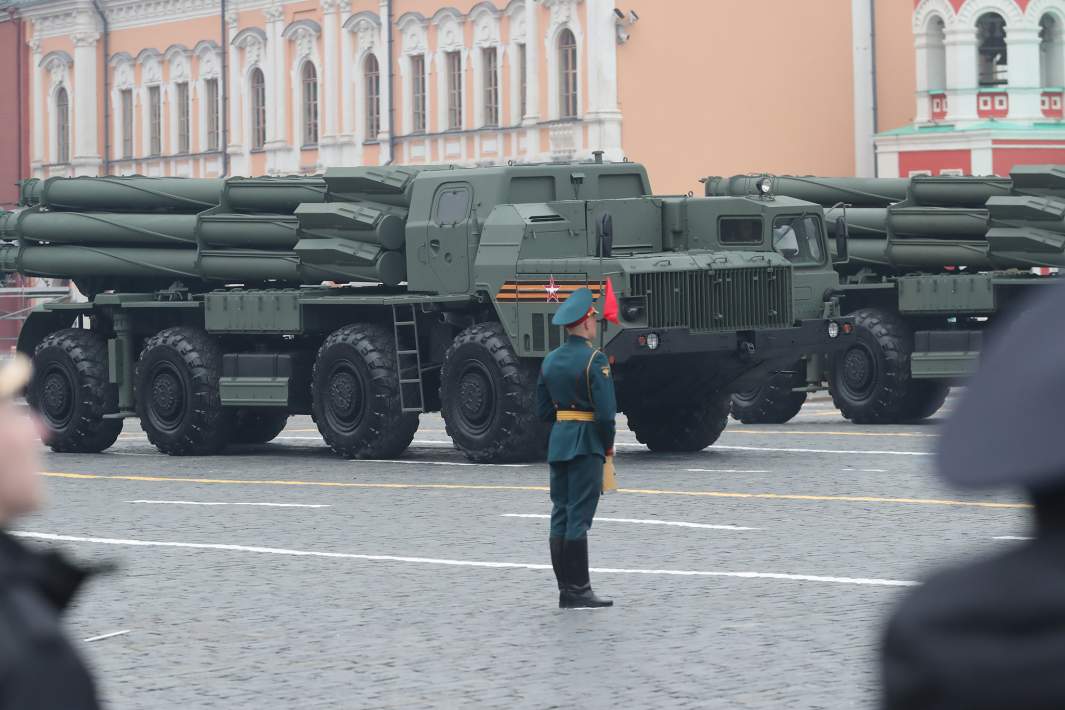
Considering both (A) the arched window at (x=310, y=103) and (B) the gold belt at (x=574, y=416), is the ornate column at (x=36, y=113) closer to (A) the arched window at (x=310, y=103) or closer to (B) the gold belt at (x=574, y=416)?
(A) the arched window at (x=310, y=103)

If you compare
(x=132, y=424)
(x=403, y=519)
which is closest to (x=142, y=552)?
(x=403, y=519)

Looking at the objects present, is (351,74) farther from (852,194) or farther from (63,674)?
(63,674)

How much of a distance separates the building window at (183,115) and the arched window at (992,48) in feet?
75.7

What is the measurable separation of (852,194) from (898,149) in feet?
79.9

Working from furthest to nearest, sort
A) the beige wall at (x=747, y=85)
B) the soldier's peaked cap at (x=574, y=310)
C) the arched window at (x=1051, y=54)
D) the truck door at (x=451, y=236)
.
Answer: the beige wall at (x=747, y=85)
the arched window at (x=1051, y=54)
the truck door at (x=451, y=236)
the soldier's peaked cap at (x=574, y=310)

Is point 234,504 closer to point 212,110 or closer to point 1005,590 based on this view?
point 1005,590

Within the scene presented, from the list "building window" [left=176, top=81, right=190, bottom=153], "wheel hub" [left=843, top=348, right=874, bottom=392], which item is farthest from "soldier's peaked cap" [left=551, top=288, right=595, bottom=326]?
"building window" [left=176, top=81, right=190, bottom=153]

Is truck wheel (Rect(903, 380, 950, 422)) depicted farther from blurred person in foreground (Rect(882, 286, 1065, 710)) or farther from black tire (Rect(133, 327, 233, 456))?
blurred person in foreground (Rect(882, 286, 1065, 710))

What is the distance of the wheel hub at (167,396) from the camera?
24562 millimetres

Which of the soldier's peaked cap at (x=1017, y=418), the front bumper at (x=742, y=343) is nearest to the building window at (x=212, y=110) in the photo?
the front bumper at (x=742, y=343)

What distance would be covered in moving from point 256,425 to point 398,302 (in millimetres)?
4106

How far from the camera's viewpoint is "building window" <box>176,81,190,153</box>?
6481 centimetres

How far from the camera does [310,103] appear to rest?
60625 mm

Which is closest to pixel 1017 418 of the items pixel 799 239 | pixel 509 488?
pixel 509 488
